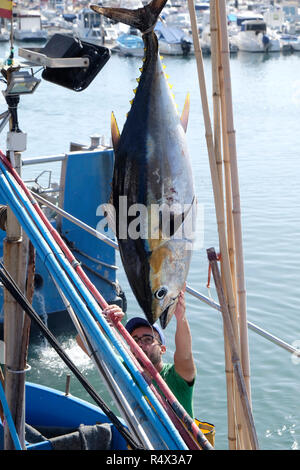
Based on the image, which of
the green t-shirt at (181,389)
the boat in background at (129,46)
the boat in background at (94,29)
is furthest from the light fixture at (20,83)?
the boat in background at (94,29)

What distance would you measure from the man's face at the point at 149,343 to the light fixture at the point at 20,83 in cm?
122

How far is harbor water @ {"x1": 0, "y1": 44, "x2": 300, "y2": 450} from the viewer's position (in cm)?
696

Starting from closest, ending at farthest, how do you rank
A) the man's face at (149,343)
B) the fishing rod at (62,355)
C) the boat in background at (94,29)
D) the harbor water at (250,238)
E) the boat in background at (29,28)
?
the fishing rod at (62,355) < the man's face at (149,343) < the harbor water at (250,238) < the boat in background at (94,29) < the boat in background at (29,28)

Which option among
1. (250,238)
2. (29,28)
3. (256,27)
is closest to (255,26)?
(256,27)

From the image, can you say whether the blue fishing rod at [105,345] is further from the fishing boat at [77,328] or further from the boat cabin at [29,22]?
the boat cabin at [29,22]

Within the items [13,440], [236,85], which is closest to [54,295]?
[13,440]

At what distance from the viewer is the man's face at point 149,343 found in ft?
10.5

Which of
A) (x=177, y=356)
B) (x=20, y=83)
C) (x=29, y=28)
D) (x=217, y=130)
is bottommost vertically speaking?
(x=177, y=356)

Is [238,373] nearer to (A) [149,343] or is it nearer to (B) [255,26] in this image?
(A) [149,343]

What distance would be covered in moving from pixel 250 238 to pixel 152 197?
9.91m

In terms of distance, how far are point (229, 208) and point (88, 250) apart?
517cm

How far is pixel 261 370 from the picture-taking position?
296 inches

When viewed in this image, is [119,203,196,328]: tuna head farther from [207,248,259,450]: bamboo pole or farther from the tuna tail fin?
the tuna tail fin

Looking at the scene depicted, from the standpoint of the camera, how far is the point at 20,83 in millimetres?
2953
